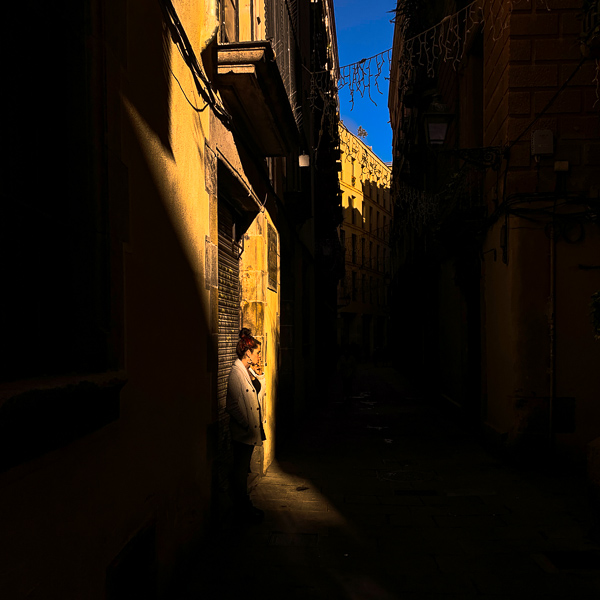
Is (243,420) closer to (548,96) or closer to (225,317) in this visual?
(225,317)

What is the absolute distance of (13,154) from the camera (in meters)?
2.32

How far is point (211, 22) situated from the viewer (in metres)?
4.83

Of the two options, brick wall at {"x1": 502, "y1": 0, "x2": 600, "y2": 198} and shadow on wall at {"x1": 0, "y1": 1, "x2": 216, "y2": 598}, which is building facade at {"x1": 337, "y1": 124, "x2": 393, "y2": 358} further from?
shadow on wall at {"x1": 0, "y1": 1, "x2": 216, "y2": 598}

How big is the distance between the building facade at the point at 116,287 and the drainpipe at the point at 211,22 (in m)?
0.03

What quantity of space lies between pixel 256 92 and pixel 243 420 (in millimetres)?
2985

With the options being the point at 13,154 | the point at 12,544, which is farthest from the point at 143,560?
the point at 13,154

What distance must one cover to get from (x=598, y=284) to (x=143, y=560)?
6932 millimetres

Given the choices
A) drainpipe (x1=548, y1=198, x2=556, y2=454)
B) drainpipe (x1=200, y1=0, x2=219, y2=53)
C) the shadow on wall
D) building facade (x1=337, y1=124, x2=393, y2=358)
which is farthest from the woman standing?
building facade (x1=337, y1=124, x2=393, y2=358)

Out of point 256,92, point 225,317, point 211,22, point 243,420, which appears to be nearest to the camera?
point 211,22

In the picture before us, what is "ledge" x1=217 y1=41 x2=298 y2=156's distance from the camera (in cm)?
511

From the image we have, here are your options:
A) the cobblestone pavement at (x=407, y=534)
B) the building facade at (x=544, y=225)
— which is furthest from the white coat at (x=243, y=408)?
the building facade at (x=544, y=225)

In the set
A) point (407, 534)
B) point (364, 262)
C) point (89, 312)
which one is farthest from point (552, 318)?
point (364, 262)

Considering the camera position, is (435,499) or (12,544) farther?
(435,499)

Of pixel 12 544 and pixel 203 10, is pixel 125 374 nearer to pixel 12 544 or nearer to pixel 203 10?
pixel 12 544
